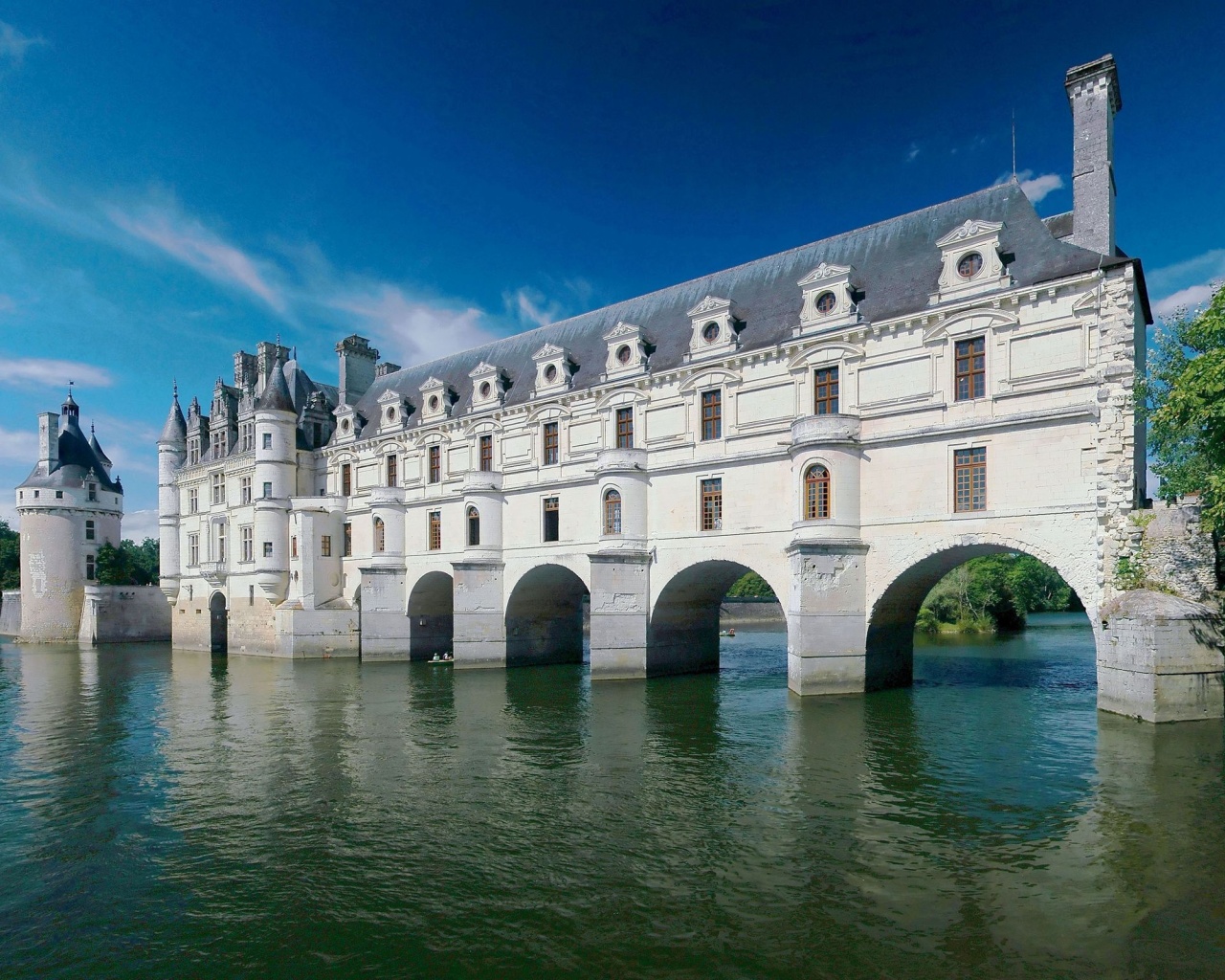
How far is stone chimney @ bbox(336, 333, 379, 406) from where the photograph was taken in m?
48.4

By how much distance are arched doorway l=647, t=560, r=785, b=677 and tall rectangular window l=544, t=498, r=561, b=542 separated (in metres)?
6.22

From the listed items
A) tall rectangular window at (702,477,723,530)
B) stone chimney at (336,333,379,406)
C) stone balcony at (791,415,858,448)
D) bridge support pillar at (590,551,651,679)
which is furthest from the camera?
stone chimney at (336,333,379,406)

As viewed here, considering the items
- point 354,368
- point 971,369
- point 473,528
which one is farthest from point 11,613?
point 971,369

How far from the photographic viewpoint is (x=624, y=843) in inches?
487

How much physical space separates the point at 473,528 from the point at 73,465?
47122mm

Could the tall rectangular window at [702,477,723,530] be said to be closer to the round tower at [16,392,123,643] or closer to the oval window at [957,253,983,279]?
the oval window at [957,253,983,279]

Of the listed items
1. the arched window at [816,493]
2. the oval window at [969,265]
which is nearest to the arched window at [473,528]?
the arched window at [816,493]

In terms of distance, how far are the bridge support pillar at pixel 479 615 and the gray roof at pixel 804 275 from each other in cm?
798

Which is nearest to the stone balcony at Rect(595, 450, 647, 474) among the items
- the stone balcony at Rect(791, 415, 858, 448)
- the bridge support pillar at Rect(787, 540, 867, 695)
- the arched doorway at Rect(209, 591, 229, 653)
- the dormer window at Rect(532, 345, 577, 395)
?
the dormer window at Rect(532, 345, 577, 395)

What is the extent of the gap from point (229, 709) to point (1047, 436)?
27.1 meters

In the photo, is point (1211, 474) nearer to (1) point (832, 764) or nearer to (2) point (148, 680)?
(1) point (832, 764)

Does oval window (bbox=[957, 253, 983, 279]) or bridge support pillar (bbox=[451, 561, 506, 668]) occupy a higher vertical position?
oval window (bbox=[957, 253, 983, 279])

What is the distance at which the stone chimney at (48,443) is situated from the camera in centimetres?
6344

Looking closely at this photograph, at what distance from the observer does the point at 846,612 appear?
24.4 metres
